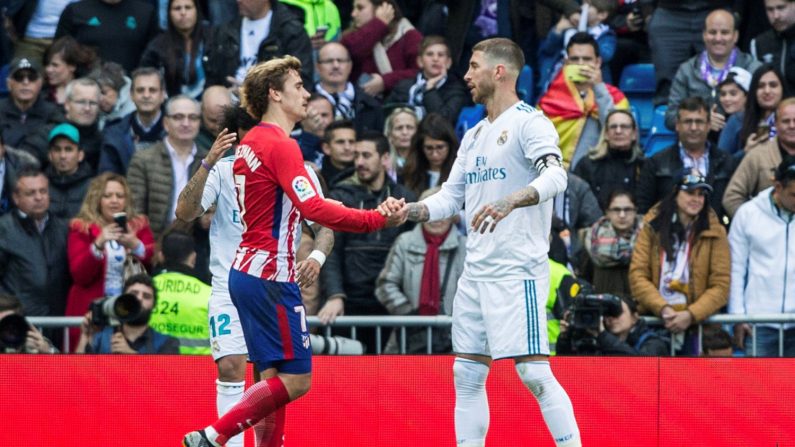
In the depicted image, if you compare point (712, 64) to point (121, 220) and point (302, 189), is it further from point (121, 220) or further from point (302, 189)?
point (302, 189)

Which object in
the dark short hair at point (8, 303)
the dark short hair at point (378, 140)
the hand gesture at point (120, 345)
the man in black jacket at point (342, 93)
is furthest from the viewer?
the man in black jacket at point (342, 93)

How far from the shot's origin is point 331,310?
10852 millimetres

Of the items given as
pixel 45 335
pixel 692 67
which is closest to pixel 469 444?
pixel 45 335

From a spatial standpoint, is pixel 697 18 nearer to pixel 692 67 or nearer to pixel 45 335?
pixel 692 67

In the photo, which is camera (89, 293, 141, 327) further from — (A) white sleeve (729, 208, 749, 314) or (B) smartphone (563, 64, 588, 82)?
(B) smartphone (563, 64, 588, 82)

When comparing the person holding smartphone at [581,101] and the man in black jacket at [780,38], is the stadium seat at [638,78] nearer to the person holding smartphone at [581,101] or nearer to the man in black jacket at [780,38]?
the man in black jacket at [780,38]

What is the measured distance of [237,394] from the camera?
8.72m

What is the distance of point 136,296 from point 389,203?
250cm

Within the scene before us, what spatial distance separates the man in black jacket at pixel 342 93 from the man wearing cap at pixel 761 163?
10.8ft

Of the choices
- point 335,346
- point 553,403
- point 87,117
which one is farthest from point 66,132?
point 553,403

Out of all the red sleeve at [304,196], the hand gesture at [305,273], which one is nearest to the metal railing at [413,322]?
the hand gesture at [305,273]

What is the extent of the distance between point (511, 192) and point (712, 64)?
17.6ft

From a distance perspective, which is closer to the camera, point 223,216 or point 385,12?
point 223,216

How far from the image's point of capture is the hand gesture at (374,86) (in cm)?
1408
